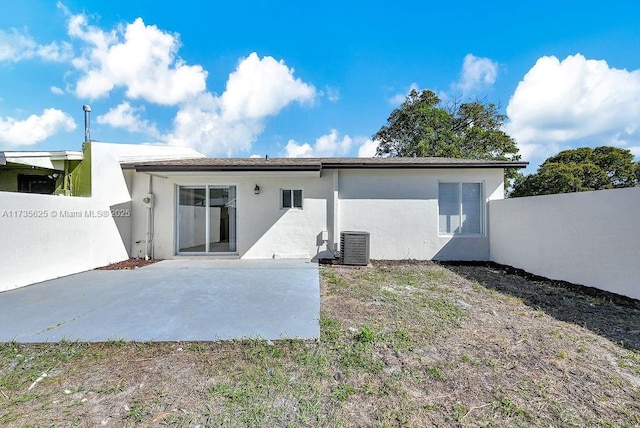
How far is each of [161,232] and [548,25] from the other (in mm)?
16961

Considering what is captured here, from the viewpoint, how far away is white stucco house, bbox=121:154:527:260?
9797mm

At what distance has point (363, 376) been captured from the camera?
3.05 meters

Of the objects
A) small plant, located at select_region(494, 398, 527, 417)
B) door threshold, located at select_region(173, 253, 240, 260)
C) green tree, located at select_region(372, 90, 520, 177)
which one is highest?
green tree, located at select_region(372, 90, 520, 177)

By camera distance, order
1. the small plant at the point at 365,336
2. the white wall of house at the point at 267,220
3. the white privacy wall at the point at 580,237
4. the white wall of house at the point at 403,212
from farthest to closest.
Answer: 1. the white wall of house at the point at 403,212
2. the white wall of house at the point at 267,220
3. the white privacy wall at the point at 580,237
4. the small plant at the point at 365,336

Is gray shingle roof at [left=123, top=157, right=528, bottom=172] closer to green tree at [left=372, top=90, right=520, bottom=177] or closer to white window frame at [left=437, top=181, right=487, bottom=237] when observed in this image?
white window frame at [left=437, top=181, right=487, bottom=237]

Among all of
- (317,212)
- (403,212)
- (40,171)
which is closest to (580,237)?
(403,212)

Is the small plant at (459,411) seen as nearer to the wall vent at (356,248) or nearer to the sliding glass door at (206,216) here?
the wall vent at (356,248)

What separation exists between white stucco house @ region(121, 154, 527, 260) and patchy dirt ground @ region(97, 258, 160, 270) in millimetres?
385

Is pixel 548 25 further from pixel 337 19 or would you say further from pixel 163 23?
pixel 163 23

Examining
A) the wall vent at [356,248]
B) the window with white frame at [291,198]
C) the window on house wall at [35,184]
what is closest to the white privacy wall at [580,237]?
the wall vent at [356,248]

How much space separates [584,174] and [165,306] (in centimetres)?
3271

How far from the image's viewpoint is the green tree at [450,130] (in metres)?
23.7

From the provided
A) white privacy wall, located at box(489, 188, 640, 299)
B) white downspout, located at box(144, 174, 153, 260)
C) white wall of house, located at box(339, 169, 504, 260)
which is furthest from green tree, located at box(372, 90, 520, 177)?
white downspout, located at box(144, 174, 153, 260)

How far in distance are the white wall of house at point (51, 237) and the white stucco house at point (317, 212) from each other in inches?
45.2
